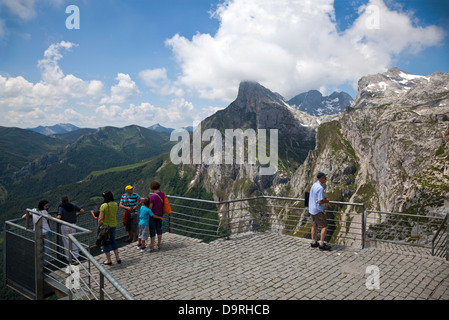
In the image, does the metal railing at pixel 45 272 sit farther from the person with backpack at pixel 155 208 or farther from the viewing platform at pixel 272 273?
the person with backpack at pixel 155 208

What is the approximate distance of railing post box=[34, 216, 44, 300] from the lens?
8352mm

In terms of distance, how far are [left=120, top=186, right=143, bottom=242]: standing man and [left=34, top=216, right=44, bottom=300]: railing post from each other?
10.0 ft

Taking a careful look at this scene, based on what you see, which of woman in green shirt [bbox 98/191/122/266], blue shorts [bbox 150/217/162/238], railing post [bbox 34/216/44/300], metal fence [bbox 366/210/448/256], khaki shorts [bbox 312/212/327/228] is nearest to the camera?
railing post [bbox 34/216/44/300]

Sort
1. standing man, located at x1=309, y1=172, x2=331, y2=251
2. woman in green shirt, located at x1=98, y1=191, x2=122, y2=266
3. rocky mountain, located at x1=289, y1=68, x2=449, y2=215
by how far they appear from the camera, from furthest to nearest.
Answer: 1. rocky mountain, located at x1=289, y1=68, x2=449, y2=215
2. standing man, located at x1=309, y1=172, x2=331, y2=251
3. woman in green shirt, located at x1=98, y1=191, x2=122, y2=266

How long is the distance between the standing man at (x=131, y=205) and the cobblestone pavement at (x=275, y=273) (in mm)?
679

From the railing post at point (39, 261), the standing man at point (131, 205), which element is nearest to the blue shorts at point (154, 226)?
the standing man at point (131, 205)

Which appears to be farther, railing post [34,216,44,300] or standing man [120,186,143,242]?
standing man [120,186,143,242]

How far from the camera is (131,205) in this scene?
11.3 metres

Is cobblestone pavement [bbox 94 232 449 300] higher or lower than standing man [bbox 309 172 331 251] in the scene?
lower

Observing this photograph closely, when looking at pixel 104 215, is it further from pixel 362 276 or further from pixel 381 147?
pixel 381 147

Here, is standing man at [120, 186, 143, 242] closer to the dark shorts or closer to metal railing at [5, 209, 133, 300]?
the dark shorts

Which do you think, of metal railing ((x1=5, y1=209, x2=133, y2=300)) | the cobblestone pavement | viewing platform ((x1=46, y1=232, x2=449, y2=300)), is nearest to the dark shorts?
the cobblestone pavement
